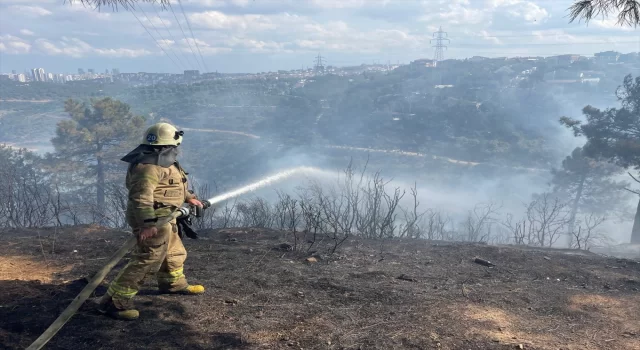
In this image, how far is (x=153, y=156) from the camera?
405 cm

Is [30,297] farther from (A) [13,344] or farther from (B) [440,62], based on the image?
(B) [440,62]

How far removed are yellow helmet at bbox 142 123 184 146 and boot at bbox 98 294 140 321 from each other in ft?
4.72

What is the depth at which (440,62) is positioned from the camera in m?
74.3

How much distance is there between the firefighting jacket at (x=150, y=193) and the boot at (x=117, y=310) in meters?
0.73

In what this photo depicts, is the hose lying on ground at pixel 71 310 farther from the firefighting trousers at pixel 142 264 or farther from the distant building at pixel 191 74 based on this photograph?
the distant building at pixel 191 74

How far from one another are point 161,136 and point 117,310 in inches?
62.8

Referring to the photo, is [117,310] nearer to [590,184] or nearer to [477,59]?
[590,184]

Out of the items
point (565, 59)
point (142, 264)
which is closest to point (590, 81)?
point (565, 59)

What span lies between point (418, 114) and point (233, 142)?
22750mm

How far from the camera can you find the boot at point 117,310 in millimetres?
3883

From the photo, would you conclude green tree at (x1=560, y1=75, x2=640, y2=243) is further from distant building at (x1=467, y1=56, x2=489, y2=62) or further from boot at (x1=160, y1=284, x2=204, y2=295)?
distant building at (x1=467, y1=56, x2=489, y2=62)

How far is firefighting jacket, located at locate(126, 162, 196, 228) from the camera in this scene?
3.87 meters

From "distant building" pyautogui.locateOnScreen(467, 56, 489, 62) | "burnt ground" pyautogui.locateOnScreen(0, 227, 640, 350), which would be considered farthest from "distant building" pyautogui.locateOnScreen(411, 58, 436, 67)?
"burnt ground" pyautogui.locateOnScreen(0, 227, 640, 350)

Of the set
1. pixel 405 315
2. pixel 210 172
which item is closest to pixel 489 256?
pixel 405 315
